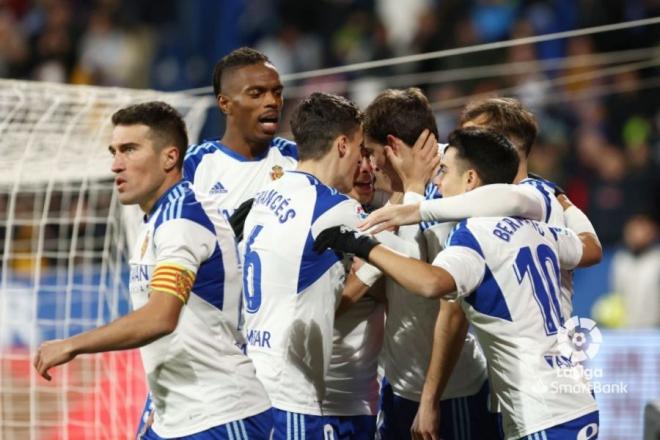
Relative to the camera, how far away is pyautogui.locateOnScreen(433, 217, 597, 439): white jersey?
4.05 m

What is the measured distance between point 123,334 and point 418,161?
1.60 meters

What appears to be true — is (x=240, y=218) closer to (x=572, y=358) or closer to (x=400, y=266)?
(x=400, y=266)

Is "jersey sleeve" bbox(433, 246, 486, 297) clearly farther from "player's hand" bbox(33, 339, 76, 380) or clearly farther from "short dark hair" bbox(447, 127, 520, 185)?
"player's hand" bbox(33, 339, 76, 380)

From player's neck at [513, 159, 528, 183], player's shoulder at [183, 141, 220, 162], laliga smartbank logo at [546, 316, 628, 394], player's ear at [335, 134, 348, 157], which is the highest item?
player's shoulder at [183, 141, 220, 162]

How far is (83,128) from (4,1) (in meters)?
8.91

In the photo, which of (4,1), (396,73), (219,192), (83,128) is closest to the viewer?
(219,192)

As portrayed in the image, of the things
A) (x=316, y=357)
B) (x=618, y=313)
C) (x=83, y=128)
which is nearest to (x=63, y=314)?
(x=83, y=128)

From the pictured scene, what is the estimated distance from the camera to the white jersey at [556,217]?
4711 millimetres

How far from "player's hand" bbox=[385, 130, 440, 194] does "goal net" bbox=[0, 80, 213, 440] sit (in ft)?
8.09

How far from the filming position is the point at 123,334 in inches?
142

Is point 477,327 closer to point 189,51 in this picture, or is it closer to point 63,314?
point 63,314

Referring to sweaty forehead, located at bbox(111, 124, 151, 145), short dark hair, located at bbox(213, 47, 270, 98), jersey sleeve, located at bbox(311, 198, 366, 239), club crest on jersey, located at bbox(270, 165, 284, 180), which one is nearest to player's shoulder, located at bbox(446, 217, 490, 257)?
jersey sleeve, located at bbox(311, 198, 366, 239)

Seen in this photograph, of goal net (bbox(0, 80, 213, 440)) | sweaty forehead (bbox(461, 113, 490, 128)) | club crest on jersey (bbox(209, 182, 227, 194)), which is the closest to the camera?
sweaty forehead (bbox(461, 113, 490, 128))

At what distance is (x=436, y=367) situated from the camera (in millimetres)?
4414
